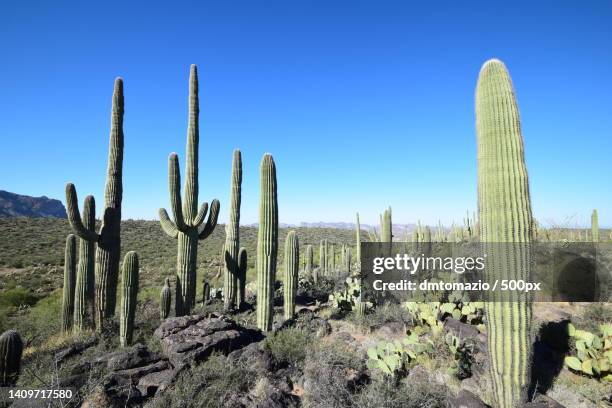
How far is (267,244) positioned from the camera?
8.30 m

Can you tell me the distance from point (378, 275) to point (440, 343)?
5.40m

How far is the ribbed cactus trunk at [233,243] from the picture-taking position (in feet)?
34.3

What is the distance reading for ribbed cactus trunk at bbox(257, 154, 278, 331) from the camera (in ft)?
26.7

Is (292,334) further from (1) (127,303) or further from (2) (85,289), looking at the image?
(2) (85,289)

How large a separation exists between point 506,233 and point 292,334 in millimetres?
4482

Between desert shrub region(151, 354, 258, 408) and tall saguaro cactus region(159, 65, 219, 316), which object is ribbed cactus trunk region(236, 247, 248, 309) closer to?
tall saguaro cactus region(159, 65, 219, 316)

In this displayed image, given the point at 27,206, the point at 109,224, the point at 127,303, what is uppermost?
the point at 27,206

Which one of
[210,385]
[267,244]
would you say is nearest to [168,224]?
[267,244]

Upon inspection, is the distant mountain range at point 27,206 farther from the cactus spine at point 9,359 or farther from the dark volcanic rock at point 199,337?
the dark volcanic rock at point 199,337

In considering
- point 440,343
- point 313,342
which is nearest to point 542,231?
point 440,343

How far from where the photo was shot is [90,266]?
28.2 ft

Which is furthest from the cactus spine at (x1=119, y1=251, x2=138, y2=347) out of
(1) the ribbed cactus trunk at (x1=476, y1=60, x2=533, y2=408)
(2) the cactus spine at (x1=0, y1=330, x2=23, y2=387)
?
(1) the ribbed cactus trunk at (x1=476, y1=60, x2=533, y2=408)

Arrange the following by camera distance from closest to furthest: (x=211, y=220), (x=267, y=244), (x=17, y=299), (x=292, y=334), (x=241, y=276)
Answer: (x=292, y=334), (x=267, y=244), (x=211, y=220), (x=241, y=276), (x=17, y=299)

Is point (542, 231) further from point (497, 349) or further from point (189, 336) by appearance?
point (189, 336)
